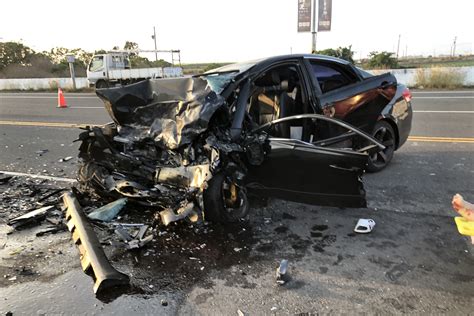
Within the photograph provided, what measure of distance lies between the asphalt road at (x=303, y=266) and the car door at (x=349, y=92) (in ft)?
3.10

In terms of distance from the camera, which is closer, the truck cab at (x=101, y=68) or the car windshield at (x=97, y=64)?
the truck cab at (x=101, y=68)

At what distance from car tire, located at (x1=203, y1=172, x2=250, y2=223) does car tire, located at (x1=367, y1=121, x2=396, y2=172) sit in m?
2.49

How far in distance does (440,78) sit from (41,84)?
85.0ft

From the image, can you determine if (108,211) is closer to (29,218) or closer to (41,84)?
(29,218)

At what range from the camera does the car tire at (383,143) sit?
5.64m

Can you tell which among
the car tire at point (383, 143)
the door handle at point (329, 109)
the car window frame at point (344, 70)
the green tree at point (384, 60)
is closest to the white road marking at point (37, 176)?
the door handle at point (329, 109)

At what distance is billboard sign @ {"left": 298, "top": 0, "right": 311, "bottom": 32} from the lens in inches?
1073

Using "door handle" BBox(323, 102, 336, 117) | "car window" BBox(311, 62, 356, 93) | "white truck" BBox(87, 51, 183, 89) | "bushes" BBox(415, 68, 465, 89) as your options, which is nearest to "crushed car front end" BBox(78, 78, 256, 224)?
"door handle" BBox(323, 102, 336, 117)

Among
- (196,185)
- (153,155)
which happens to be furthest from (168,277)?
(153,155)

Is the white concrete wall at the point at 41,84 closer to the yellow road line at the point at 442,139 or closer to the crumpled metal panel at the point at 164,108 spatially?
the yellow road line at the point at 442,139

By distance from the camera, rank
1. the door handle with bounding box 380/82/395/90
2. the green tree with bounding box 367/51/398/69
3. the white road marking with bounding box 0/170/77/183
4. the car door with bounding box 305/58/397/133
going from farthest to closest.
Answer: the green tree with bounding box 367/51/398/69, the white road marking with bounding box 0/170/77/183, the door handle with bounding box 380/82/395/90, the car door with bounding box 305/58/397/133

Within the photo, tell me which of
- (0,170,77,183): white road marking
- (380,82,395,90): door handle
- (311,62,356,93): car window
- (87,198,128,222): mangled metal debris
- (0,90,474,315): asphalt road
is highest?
(311,62,356,93): car window

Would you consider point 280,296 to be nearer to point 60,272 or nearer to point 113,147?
point 60,272

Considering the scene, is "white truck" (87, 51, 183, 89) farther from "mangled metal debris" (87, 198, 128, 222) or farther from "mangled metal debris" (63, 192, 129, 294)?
"mangled metal debris" (63, 192, 129, 294)
